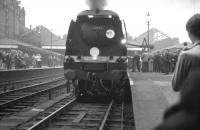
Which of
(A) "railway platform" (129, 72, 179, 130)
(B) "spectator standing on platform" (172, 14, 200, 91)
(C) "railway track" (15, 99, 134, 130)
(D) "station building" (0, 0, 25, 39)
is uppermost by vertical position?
(D) "station building" (0, 0, 25, 39)

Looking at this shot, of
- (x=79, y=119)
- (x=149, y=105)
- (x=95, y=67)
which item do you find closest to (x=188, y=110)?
(x=149, y=105)

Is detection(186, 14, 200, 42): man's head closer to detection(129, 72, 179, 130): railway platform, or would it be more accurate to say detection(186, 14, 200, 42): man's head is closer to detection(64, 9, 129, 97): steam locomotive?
detection(129, 72, 179, 130): railway platform

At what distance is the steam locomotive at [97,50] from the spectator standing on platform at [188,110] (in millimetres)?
8374

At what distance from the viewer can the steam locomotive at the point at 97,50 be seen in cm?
967

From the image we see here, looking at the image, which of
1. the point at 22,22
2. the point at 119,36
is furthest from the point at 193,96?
the point at 22,22

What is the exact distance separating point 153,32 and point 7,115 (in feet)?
275

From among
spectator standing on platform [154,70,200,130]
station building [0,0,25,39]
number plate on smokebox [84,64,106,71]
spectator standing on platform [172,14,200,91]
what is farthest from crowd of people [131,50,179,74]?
station building [0,0,25,39]

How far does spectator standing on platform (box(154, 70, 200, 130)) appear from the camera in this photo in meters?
1.14

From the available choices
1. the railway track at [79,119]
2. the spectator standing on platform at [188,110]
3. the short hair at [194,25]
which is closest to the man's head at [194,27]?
the short hair at [194,25]

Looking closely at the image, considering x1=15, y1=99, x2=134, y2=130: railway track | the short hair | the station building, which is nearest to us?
the short hair

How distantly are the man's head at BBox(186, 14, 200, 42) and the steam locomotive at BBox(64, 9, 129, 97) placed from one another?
283 inches

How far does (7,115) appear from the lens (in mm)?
7730

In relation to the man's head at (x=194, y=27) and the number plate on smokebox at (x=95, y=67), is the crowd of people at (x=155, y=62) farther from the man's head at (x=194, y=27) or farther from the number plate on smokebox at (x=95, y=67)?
the man's head at (x=194, y=27)

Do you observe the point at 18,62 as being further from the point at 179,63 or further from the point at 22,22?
the point at 22,22
